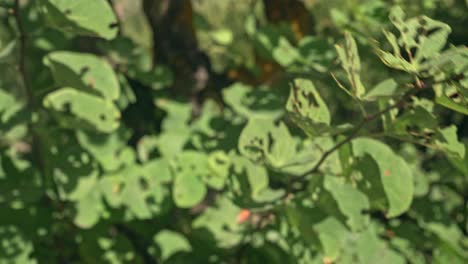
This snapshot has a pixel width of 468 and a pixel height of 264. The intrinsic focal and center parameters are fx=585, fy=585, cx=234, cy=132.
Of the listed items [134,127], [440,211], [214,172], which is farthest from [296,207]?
[134,127]

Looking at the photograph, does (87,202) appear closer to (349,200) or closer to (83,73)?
(83,73)

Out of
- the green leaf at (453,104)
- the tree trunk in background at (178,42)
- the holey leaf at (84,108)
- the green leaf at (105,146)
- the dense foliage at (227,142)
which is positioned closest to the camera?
the green leaf at (453,104)

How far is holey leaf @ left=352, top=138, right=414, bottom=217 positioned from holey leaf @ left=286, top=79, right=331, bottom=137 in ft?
0.40

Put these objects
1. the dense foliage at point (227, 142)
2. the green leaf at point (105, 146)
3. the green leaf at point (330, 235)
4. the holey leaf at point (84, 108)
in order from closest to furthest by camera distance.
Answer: the dense foliage at point (227, 142) < the green leaf at point (330, 235) < the holey leaf at point (84, 108) < the green leaf at point (105, 146)

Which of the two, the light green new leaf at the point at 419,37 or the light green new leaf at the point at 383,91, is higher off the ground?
the light green new leaf at the point at 419,37

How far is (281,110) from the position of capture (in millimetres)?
1083

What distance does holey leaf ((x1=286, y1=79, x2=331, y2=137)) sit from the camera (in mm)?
667

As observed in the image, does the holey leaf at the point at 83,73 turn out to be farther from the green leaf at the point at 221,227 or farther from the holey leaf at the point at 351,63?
the holey leaf at the point at 351,63

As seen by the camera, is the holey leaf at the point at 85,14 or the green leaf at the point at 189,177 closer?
the holey leaf at the point at 85,14

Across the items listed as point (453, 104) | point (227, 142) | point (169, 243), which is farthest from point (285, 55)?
point (453, 104)

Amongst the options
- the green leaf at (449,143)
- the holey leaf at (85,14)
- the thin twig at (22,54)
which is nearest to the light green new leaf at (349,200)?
the green leaf at (449,143)

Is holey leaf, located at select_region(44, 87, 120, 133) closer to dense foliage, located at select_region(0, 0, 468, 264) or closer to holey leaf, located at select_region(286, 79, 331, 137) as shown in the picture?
dense foliage, located at select_region(0, 0, 468, 264)

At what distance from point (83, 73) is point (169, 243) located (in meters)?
0.40

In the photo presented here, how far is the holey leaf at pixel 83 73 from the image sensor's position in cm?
89
